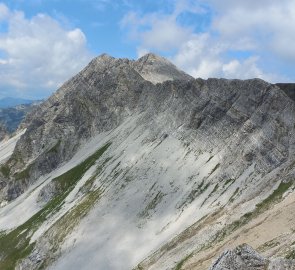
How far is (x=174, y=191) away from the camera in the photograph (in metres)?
113

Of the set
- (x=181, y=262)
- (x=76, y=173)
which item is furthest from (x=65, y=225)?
(x=181, y=262)

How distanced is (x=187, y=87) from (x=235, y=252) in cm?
12445

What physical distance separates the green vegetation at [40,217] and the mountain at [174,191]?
1.62ft

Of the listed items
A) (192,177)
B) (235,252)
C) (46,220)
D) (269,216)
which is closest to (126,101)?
(46,220)

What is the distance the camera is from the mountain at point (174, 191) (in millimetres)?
80125

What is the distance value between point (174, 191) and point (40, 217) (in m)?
56.5

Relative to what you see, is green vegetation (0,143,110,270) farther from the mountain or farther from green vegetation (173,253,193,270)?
green vegetation (173,253,193,270)

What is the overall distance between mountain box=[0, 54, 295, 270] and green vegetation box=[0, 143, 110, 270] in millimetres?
494

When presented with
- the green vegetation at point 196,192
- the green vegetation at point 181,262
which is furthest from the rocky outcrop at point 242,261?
the green vegetation at point 196,192

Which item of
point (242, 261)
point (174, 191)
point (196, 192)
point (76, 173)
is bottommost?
point (242, 261)

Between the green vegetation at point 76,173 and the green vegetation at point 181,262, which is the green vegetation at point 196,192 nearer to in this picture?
the green vegetation at point 181,262

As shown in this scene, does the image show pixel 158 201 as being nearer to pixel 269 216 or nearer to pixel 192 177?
pixel 192 177

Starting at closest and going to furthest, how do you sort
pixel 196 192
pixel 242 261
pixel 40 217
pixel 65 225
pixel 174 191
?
pixel 242 261
pixel 196 192
pixel 174 191
pixel 65 225
pixel 40 217

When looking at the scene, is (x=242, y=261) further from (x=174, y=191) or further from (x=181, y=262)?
(x=174, y=191)
